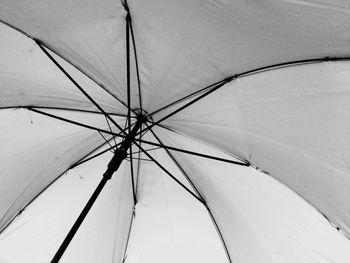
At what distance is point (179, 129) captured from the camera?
2279 millimetres

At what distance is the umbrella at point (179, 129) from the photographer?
5.01 ft

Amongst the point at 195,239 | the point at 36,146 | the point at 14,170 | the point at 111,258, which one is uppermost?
the point at 36,146

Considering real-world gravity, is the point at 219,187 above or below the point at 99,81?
below

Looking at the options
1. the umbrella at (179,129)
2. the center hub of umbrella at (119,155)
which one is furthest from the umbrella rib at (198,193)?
the center hub of umbrella at (119,155)

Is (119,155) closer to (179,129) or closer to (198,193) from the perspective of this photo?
(179,129)

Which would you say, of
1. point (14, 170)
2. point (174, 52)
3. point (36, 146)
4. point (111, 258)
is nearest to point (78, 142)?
point (36, 146)

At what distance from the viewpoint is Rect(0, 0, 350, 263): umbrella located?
5.01 ft

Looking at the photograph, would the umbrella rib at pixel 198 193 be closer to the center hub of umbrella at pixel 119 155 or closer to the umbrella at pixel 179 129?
the umbrella at pixel 179 129

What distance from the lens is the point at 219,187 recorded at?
7.41 feet

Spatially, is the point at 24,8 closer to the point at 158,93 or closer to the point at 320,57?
the point at 158,93

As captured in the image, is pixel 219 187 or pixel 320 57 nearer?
pixel 320 57

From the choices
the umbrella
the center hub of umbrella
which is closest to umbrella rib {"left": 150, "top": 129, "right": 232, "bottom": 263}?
the umbrella

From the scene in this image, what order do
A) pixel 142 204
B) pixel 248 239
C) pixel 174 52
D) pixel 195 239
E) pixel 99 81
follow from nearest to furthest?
pixel 174 52 < pixel 99 81 < pixel 248 239 < pixel 195 239 < pixel 142 204

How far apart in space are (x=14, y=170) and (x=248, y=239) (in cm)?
192
